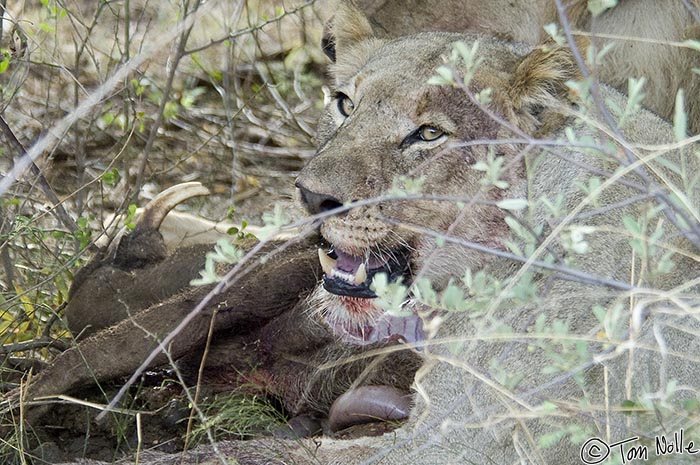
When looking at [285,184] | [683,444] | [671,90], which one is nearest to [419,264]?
[683,444]

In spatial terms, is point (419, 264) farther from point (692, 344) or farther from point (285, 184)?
point (285, 184)

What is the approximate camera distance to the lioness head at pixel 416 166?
3396 mm

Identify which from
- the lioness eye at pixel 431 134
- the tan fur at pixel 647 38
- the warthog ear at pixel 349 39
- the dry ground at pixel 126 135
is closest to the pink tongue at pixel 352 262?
the lioness eye at pixel 431 134

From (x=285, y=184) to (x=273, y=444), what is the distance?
3.04m

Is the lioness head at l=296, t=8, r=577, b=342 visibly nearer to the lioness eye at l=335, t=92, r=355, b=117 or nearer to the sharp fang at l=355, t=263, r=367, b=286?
the sharp fang at l=355, t=263, r=367, b=286

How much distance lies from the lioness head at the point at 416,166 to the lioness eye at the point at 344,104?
142 mm

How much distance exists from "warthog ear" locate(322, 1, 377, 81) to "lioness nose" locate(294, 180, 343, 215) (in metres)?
0.92

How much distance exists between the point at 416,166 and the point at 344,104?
52cm

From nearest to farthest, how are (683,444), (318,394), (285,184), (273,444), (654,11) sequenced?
(683,444), (273,444), (318,394), (654,11), (285,184)

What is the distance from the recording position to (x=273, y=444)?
3521 mm

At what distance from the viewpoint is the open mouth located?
349 cm

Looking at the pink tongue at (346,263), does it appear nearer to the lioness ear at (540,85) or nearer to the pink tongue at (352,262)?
the pink tongue at (352,262)
